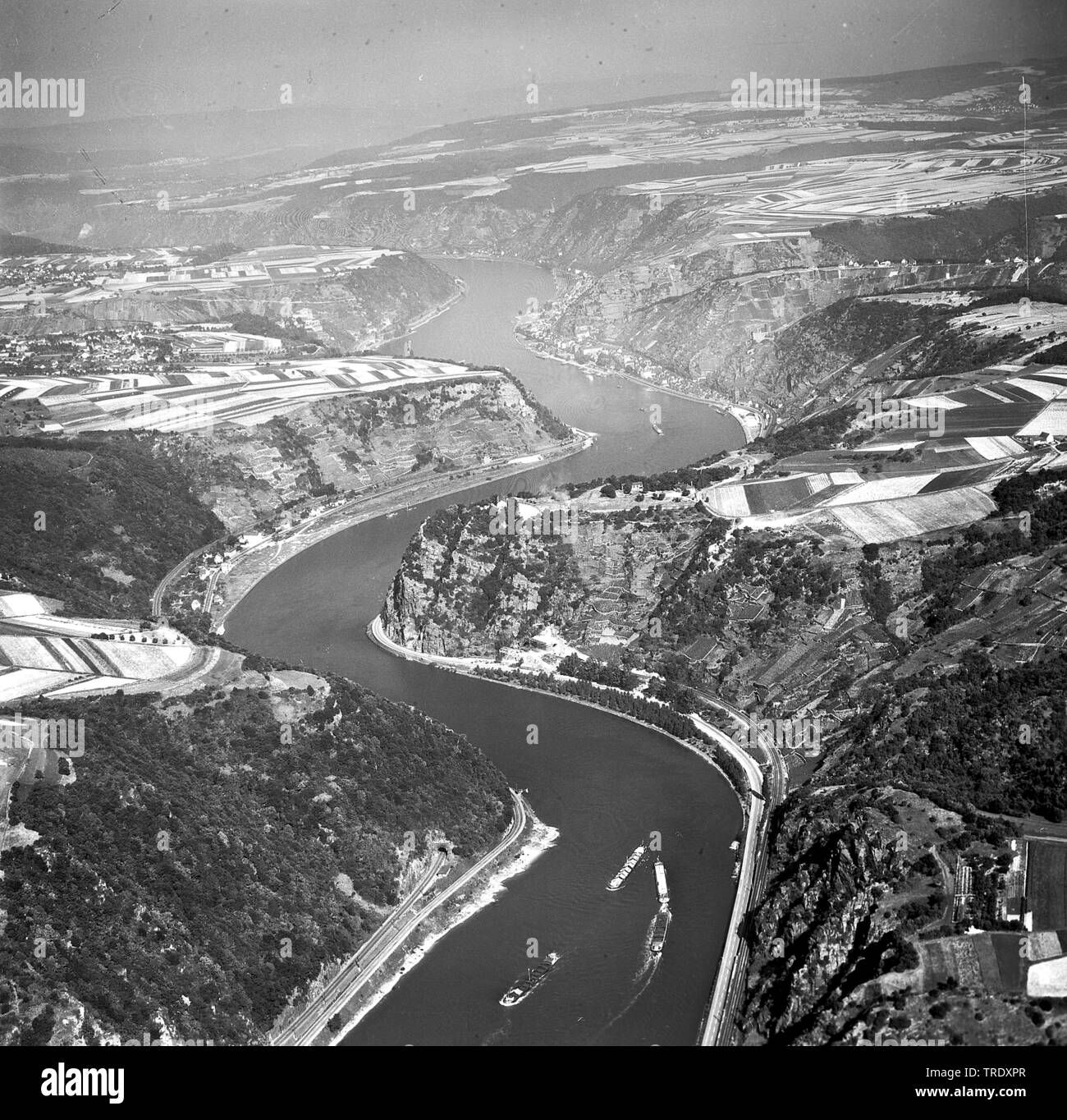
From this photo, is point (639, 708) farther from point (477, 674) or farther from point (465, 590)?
point (465, 590)

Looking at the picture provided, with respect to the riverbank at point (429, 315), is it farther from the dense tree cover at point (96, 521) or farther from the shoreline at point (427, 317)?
the dense tree cover at point (96, 521)

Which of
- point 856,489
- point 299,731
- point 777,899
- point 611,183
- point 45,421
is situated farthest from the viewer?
point 611,183

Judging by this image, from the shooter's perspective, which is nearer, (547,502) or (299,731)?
(299,731)

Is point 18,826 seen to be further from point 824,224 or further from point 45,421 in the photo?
point 824,224

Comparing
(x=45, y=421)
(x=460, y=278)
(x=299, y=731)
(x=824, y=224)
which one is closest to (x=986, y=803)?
(x=299, y=731)

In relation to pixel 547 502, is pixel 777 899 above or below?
below

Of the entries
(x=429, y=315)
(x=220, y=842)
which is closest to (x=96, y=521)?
(x=220, y=842)

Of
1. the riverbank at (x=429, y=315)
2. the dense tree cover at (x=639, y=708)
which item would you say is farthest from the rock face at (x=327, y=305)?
the dense tree cover at (x=639, y=708)

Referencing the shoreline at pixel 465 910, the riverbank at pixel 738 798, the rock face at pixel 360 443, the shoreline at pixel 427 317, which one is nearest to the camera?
the riverbank at pixel 738 798

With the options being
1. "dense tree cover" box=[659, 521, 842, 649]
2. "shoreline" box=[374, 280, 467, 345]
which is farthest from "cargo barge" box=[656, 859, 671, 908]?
"shoreline" box=[374, 280, 467, 345]
